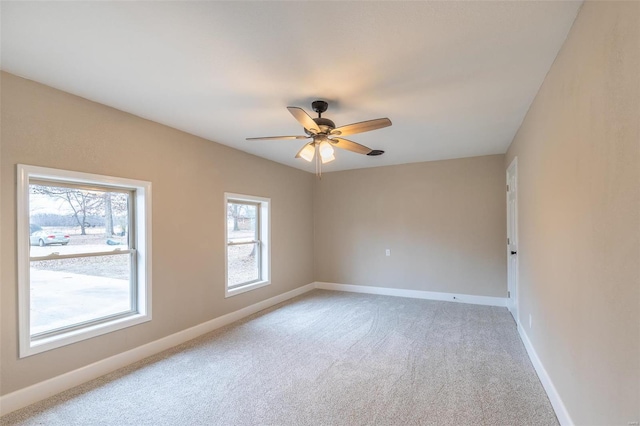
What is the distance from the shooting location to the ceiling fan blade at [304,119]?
2.34 meters

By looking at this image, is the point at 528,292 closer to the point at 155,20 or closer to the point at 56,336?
the point at 155,20

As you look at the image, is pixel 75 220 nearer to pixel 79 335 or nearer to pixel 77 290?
pixel 77 290

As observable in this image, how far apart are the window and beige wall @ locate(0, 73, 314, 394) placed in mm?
151

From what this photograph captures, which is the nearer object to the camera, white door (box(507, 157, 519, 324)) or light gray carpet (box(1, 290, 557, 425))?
light gray carpet (box(1, 290, 557, 425))

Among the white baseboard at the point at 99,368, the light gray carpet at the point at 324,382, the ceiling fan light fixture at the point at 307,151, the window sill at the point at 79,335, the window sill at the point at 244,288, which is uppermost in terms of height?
the ceiling fan light fixture at the point at 307,151

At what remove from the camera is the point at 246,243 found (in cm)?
488

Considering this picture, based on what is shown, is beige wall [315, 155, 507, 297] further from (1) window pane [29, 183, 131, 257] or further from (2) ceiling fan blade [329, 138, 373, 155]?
(1) window pane [29, 183, 131, 257]

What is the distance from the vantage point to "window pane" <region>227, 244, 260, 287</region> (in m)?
4.59

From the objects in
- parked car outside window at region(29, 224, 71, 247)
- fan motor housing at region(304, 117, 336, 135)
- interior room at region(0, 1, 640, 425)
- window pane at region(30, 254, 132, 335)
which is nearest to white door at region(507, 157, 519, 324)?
interior room at region(0, 1, 640, 425)

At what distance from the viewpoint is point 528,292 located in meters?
3.24

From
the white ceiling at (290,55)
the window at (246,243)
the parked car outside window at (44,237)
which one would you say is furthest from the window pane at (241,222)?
the parked car outside window at (44,237)

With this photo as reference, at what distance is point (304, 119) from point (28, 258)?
2377 millimetres

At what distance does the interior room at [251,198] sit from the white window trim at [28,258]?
2 centimetres

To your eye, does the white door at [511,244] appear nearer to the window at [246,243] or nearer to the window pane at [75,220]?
the window at [246,243]
